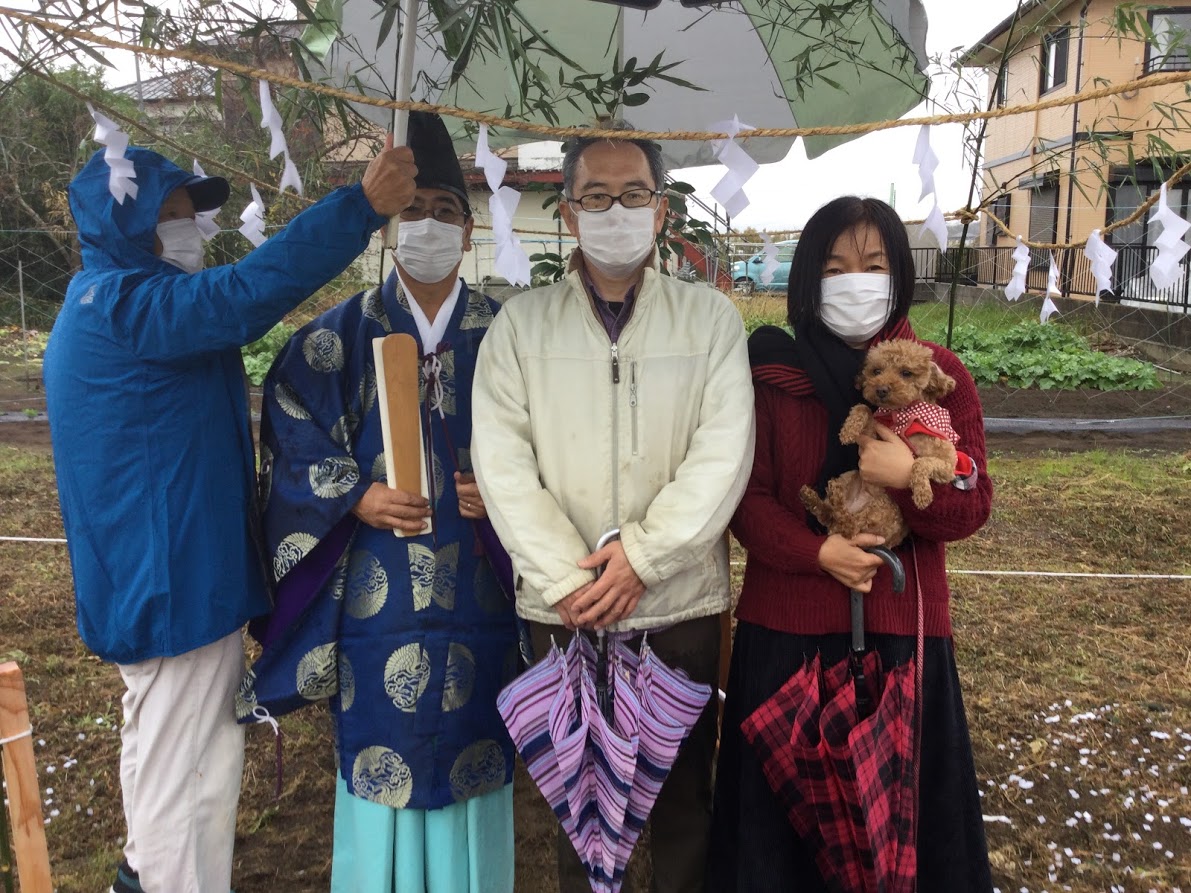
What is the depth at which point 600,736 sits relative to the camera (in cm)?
204

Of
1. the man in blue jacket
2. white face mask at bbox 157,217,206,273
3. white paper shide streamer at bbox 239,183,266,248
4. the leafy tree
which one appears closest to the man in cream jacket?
the man in blue jacket

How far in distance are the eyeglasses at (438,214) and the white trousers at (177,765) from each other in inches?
44.7

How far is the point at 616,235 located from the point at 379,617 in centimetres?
107

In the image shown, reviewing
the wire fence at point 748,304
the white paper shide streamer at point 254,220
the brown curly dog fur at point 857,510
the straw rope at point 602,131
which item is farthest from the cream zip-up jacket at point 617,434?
the wire fence at point 748,304

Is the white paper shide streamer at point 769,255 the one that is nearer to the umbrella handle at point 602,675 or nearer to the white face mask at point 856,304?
the white face mask at point 856,304

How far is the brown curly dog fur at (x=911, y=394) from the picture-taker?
194 centimetres

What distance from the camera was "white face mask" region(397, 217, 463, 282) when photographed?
2.29 meters

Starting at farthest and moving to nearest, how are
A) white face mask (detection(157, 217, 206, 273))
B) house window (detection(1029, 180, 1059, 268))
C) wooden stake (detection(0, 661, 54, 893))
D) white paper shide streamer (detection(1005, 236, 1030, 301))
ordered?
house window (detection(1029, 180, 1059, 268))
white paper shide streamer (detection(1005, 236, 1030, 301))
white face mask (detection(157, 217, 206, 273))
wooden stake (detection(0, 661, 54, 893))

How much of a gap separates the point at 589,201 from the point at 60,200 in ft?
25.6

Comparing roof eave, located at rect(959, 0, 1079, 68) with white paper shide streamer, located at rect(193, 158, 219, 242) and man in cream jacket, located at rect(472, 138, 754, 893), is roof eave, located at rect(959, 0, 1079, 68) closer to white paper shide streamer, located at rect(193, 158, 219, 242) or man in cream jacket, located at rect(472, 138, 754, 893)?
man in cream jacket, located at rect(472, 138, 754, 893)

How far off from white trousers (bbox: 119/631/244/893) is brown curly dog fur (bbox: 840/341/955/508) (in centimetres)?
160

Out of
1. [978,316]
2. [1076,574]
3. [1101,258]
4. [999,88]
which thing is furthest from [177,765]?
[978,316]

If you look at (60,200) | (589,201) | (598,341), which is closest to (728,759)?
(598,341)

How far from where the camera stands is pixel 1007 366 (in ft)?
37.9
